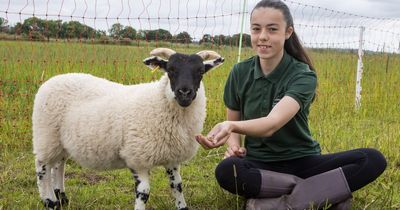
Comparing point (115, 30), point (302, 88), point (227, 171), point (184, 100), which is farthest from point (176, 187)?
point (115, 30)

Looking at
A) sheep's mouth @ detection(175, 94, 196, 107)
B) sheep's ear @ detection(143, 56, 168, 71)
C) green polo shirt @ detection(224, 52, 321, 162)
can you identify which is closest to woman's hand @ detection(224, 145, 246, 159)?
green polo shirt @ detection(224, 52, 321, 162)

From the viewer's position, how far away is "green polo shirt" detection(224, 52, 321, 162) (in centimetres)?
335

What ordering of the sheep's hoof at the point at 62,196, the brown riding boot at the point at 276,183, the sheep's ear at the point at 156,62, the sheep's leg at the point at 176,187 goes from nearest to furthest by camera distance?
the brown riding boot at the point at 276,183
the sheep's ear at the point at 156,62
the sheep's leg at the point at 176,187
the sheep's hoof at the point at 62,196

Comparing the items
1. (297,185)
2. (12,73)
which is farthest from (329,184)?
(12,73)

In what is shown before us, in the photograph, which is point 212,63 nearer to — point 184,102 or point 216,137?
point 184,102

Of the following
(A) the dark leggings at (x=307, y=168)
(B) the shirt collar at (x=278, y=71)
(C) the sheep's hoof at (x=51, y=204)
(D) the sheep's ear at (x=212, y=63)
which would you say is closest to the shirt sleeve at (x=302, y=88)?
(B) the shirt collar at (x=278, y=71)

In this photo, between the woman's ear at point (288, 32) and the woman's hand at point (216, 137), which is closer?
the woman's hand at point (216, 137)

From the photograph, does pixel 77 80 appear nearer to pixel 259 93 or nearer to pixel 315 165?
pixel 259 93

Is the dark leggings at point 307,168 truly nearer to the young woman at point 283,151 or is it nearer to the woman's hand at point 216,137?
the young woman at point 283,151

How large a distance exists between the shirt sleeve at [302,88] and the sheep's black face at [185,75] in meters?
0.68

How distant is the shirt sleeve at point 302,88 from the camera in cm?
313

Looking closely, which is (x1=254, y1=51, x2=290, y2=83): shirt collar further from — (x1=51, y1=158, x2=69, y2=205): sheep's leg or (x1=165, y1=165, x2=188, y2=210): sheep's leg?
(x1=51, y1=158, x2=69, y2=205): sheep's leg

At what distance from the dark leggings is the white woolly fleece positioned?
439 millimetres

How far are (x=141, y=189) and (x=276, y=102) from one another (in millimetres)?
1170
